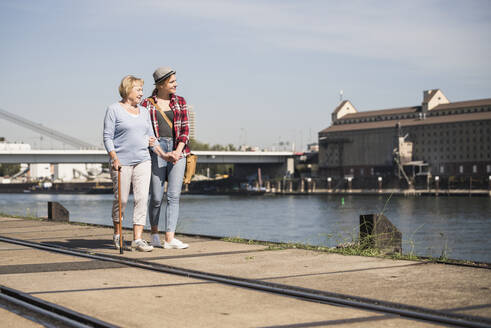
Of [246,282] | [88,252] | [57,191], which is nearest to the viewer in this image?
[246,282]

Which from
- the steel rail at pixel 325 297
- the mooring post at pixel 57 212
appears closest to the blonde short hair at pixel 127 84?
the steel rail at pixel 325 297

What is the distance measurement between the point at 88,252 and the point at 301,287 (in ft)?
9.46

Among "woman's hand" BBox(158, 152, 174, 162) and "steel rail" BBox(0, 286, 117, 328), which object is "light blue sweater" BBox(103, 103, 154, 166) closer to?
"woman's hand" BBox(158, 152, 174, 162)

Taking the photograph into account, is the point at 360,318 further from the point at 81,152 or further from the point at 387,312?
the point at 81,152

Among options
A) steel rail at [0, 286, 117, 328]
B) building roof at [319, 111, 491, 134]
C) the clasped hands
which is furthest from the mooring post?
building roof at [319, 111, 491, 134]

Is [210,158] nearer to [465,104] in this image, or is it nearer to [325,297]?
[465,104]

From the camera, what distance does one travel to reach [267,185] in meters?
114

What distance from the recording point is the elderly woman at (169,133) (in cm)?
700

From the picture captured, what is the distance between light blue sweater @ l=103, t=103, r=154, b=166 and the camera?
6.88 metres

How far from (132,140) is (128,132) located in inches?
3.5

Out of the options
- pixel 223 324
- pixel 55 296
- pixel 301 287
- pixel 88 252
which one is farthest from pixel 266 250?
pixel 223 324

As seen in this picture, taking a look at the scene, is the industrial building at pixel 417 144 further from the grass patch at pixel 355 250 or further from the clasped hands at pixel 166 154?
the clasped hands at pixel 166 154

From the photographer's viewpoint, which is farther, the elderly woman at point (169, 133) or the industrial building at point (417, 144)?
the industrial building at point (417, 144)

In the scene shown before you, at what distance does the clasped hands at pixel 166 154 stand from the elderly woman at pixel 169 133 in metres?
0.07
